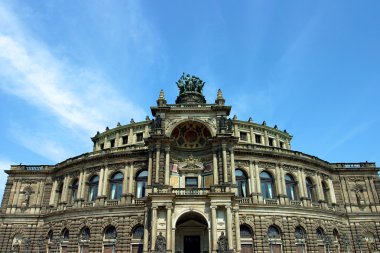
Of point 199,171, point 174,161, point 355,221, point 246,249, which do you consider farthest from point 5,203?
point 355,221

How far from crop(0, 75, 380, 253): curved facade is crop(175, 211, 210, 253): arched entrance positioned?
104 millimetres

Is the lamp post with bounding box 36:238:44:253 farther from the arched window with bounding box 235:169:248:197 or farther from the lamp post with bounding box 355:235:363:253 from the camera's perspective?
the lamp post with bounding box 355:235:363:253

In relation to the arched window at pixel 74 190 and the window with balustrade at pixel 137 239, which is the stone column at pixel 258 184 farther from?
the arched window at pixel 74 190

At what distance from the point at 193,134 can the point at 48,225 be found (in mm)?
21542

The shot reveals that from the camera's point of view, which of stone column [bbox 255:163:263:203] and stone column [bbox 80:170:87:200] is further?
stone column [bbox 80:170:87:200]

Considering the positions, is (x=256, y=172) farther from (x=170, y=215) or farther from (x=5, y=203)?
(x=5, y=203)

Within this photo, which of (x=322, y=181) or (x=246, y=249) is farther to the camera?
(x=322, y=181)

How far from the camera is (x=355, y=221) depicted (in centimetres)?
4150

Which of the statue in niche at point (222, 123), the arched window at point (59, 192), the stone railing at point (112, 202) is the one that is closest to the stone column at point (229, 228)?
the statue in niche at point (222, 123)

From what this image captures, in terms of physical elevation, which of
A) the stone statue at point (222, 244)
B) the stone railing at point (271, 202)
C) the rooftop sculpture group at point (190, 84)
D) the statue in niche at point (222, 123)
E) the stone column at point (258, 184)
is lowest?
the stone statue at point (222, 244)

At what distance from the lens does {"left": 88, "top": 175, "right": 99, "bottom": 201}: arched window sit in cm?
3891

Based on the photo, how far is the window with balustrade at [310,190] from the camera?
4008 cm

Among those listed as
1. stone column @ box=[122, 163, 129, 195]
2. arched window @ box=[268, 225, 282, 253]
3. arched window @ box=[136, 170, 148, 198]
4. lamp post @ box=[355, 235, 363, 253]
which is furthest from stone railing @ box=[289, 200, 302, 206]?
stone column @ box=[122, 163, 129, 195]

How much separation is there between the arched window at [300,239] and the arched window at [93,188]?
79.2 ft
